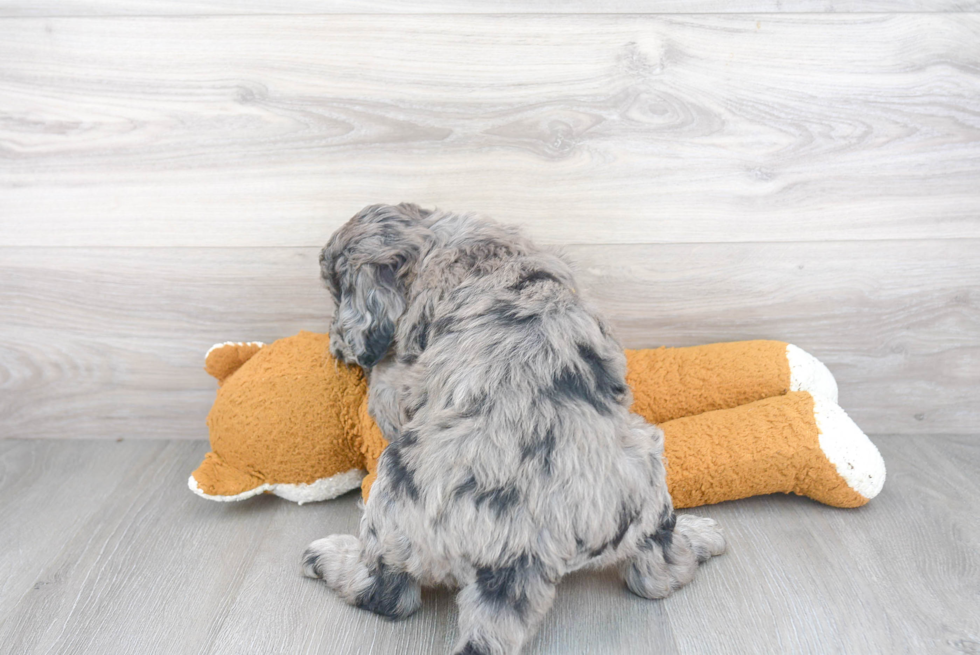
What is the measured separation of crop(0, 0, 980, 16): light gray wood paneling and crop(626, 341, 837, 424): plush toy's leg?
42.6 inches

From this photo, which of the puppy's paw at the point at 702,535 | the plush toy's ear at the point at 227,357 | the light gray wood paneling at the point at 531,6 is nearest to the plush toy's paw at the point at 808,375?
the puppy's paw at the point at 702,535

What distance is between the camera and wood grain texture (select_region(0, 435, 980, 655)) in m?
1.72

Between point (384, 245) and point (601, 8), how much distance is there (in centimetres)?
109

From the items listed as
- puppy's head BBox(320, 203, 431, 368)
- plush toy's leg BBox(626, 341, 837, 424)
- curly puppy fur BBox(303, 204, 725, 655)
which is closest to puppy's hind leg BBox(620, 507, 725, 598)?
curly puppy fur BBox(303, 204, 725, 655)

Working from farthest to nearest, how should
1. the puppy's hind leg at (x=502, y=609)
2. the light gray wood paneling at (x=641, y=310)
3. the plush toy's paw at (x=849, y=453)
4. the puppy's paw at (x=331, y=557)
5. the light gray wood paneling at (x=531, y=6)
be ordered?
1. the light gray wood paneling at (x=641, y=310)
2. the light gray wood paneling at (x=531, y=6)
3. the plush toy's paw at (x=849, y=453)
4. the puppy's paw at (x=331, y=557)
5. the puppy's hind leg at (x=502, y=609)

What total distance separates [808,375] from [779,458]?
1.17 feet

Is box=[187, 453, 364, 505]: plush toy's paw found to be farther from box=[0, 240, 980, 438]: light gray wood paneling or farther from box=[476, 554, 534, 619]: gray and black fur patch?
box=[476, 554, 534, 619]: gray and black fur patch

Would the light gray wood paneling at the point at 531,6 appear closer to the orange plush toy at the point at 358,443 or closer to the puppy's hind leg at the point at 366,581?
the orange plush toy at the point at 358,443

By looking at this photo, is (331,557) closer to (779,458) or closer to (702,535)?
(702,535)

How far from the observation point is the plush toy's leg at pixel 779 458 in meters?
2.10

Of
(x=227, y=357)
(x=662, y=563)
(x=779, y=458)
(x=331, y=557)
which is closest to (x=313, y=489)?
(x=331, y=557)

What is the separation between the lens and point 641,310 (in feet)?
8.23

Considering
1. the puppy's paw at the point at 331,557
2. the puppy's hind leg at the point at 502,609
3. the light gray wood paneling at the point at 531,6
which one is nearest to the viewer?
the puppy's hind leg at the point at 502,609

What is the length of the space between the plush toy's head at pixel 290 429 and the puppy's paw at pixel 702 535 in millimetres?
895
